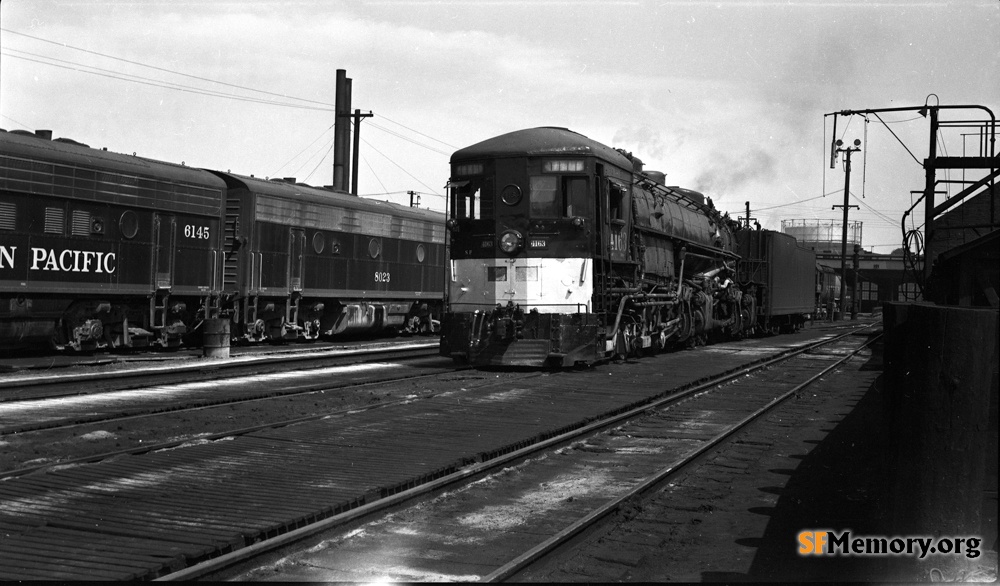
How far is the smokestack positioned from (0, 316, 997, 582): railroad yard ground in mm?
31361

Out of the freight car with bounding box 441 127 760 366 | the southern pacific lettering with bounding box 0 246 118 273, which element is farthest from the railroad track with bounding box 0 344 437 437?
the southern pacific lettering with bounding box 0 246 118 273

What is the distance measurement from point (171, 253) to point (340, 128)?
24.0 meters

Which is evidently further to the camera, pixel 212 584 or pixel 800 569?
pixel 800 569

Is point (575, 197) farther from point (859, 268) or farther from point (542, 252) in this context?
point (859, 268)

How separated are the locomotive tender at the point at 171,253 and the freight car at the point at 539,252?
6.37m

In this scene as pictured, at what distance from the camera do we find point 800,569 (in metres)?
5.42

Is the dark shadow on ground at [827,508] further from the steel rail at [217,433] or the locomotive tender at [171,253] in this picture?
the locomotive tender at [171,253]

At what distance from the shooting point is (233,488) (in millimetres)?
6852

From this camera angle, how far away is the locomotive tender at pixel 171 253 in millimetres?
16281

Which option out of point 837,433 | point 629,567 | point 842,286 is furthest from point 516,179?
point 842,286

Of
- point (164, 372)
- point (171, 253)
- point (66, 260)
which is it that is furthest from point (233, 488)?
point (171, 253)

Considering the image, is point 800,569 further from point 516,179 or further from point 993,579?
point 516,179

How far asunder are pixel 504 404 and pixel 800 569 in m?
6.80

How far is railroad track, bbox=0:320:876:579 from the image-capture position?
5.21m
